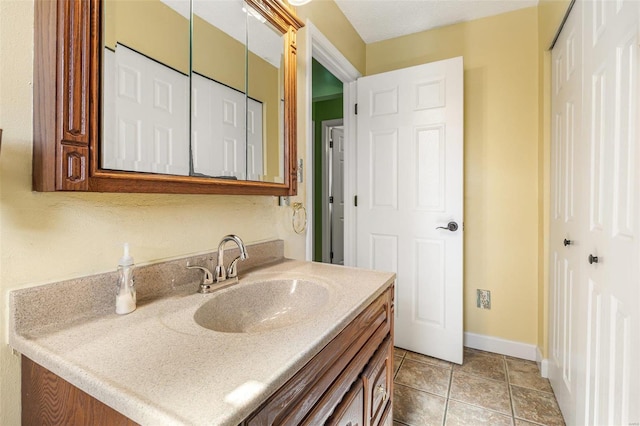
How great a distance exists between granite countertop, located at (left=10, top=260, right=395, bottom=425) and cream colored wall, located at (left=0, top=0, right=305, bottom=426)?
0.11 m

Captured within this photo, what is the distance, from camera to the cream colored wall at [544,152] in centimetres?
172

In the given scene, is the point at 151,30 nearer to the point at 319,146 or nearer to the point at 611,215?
the point at 611,215

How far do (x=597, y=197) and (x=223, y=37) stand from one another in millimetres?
1418

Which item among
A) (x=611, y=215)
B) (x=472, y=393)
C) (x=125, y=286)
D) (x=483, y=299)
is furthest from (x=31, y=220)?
(x=483, y=299)

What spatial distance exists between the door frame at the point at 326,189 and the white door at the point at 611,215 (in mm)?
2701

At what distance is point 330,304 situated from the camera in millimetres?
812

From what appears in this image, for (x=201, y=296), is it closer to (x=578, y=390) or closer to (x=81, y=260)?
(x=81, y=260)

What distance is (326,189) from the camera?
3.76 metres

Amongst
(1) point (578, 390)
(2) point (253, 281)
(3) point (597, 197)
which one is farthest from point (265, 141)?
(1) point (578, 390)

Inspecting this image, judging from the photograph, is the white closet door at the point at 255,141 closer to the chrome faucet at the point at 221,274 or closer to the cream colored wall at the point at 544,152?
the chrome faucet at the point at 221,274

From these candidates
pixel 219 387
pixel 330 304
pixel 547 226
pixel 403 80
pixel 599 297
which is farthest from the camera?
pixel 403 80

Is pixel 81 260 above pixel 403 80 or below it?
below

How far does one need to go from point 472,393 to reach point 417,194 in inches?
47.3

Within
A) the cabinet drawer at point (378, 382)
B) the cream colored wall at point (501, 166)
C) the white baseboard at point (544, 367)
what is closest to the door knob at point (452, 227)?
the cream colored wall at point (501, 166)
